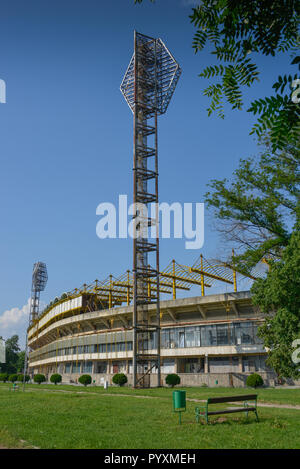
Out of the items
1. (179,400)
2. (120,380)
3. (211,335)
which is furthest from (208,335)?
(179,400)

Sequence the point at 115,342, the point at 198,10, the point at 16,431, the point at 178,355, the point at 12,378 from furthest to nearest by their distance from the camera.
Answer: the point at 12,378, the point at 115,342, the point at 178,355, the point at 16,431, the point at 198,10

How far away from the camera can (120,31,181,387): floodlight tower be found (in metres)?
37.8

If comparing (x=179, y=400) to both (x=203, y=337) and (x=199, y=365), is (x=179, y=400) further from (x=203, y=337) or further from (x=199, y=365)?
(x=199, y=365)

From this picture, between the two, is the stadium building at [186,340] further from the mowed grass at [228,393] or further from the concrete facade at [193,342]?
the mowed grass at [228,393]

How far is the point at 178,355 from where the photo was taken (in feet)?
150

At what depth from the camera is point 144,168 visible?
40781 millimetres

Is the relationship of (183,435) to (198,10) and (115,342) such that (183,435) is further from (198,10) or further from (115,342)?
(115,342)

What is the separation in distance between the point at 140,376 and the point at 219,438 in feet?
92.0

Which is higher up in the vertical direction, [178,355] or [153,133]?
[153,133]

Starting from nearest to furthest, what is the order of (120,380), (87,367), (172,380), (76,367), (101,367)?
1. (172,380)
2. (120,380)
3. (101,367)
4. (87,367)
5. (76,367)

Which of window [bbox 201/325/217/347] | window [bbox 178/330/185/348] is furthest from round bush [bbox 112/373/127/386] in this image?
window [bbox 201/325/217/347]
